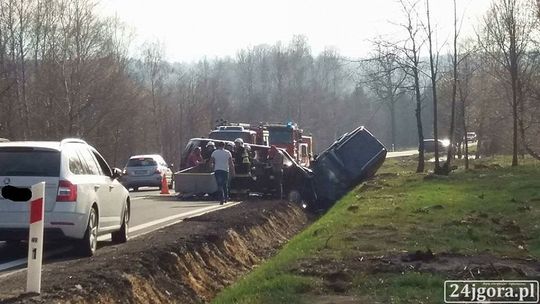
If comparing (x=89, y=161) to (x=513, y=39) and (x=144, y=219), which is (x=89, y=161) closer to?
(x=144, y=219)

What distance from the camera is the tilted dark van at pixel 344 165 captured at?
28.7 metres

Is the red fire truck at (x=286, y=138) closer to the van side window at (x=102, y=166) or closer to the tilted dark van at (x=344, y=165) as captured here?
the tilted dark van at (x=344, y=165)

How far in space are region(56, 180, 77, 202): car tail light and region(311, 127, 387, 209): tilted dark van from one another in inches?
660

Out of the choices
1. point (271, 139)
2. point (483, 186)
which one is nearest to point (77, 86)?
point (271, 139)

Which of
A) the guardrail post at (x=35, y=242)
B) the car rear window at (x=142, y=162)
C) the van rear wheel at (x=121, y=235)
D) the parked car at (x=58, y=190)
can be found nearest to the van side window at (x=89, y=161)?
the parked car at (x=58, y=190)

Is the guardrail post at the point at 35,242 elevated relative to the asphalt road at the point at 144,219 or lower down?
elevated

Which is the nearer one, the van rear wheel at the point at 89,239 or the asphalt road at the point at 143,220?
the van rear wheel at the point at 89,239

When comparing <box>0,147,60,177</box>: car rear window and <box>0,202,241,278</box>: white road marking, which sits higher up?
<box>0,147,60,177</box>: car rear window

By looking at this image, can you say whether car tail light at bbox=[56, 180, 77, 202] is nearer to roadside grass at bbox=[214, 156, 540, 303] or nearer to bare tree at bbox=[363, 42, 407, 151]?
roadside grass at bbox=[214, 156, 540, 303]

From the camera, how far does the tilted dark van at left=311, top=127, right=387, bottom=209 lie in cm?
2870

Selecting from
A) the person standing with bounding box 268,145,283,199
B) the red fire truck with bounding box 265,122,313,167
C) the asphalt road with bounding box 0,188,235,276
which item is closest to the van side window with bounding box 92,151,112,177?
the asphalt road with bounding box 0,188,235,276

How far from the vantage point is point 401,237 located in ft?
46.6

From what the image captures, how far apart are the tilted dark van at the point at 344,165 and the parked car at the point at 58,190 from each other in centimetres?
1555

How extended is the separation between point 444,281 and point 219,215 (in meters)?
11.2
